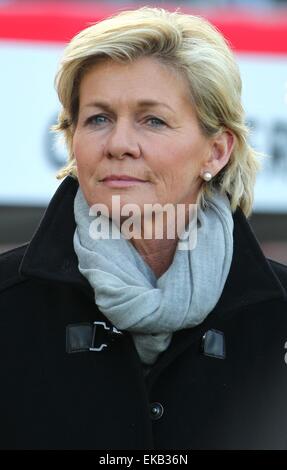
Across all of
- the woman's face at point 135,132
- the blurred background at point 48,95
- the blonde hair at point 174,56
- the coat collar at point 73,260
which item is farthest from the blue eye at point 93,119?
the blurred background at point 48,95

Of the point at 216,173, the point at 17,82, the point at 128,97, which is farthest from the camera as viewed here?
the point at 17,82

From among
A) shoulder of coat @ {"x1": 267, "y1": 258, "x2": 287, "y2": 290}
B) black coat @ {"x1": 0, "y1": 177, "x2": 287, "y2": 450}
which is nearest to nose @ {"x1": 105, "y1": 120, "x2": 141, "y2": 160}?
black coat @ {"x1": 0, "y1": 177, "x2": 287, "y2": 450}

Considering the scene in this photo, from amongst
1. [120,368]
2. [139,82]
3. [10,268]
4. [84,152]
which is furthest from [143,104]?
[120,368]

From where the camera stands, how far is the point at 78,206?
282 centimetres

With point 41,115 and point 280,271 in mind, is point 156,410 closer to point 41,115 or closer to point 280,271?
point 280,271

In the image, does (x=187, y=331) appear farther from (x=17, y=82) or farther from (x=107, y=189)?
(x=17, y=82)

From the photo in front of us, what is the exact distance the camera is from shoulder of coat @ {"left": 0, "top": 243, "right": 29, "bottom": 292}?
2.78 meters

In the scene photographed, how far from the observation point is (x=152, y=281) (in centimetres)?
278

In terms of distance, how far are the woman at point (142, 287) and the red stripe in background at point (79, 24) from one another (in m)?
3.06

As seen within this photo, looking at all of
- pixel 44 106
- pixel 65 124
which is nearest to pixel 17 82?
pixel 44 106

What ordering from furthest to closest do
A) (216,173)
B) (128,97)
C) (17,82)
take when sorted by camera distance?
(17,82), (216,173), (128,97)

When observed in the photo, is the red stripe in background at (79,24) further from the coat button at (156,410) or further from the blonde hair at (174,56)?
the coat button at (156,410)

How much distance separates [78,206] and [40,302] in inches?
11.2

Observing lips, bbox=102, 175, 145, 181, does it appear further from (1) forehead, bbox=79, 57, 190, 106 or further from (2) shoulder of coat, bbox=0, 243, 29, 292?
(2) shoulder of coat, bbox=0, 243, 29, 292
